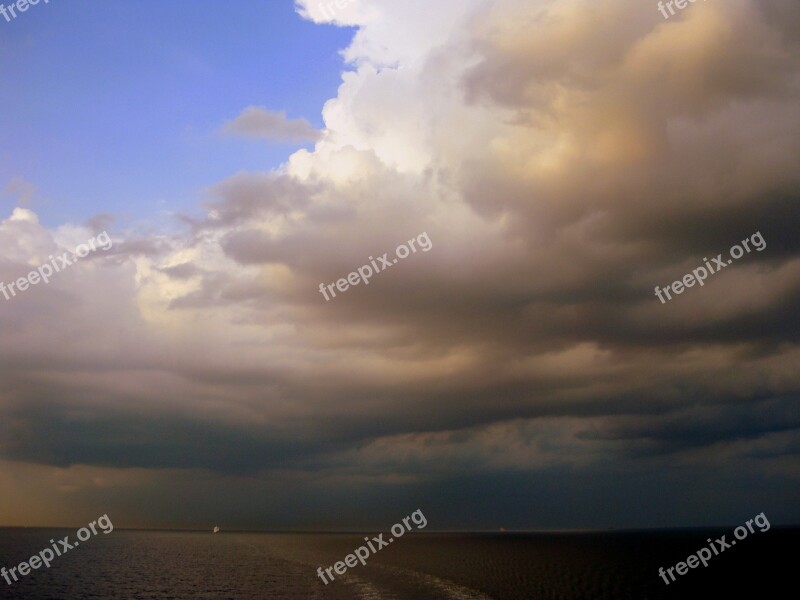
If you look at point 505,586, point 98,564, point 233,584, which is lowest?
point 505,586

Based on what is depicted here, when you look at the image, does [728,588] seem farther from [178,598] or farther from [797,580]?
[178,598]

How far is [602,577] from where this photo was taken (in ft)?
336

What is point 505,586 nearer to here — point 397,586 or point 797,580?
point 397,586

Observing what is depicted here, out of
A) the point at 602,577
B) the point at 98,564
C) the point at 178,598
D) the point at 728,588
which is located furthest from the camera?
the point at 98,564

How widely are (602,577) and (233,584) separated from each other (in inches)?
2334

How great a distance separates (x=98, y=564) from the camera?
13838 centimetres

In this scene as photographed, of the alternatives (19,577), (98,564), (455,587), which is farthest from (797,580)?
(98,564)

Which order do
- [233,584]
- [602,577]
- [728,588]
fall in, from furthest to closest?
[602,577], [233,584], [728,588]

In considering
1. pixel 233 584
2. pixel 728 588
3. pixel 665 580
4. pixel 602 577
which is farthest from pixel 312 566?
pixel 728 588

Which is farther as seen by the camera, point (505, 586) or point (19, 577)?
point (19, 577)

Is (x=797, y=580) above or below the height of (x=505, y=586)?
below

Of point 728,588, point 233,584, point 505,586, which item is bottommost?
point 728,588

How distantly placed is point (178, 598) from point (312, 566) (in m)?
52.4

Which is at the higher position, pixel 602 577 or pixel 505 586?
pixel 505 586
